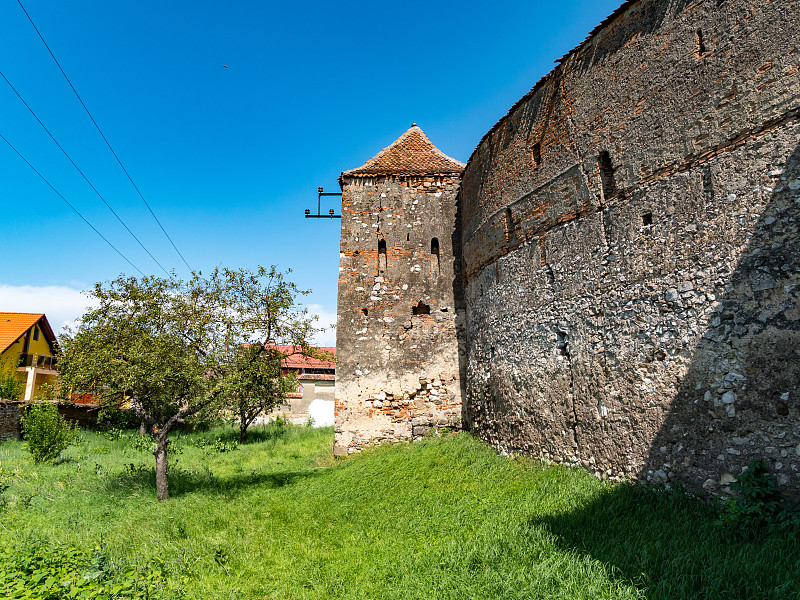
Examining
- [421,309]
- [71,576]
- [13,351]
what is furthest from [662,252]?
[13,351]

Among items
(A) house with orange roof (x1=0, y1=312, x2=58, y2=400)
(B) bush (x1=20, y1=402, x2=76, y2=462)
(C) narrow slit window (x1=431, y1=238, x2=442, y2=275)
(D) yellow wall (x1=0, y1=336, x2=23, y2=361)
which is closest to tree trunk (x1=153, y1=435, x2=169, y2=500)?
(B) bush (x1=20, y1=402, x2=76, y2=462)

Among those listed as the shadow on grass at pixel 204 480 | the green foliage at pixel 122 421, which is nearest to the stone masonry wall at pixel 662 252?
the shadow on grass at pixel 204 480

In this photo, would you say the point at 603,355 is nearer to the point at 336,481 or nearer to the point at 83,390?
the point at 336,481

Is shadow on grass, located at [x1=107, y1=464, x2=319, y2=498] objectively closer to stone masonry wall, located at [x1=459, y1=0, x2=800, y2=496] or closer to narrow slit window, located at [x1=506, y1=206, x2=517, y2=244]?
stone masonry wall, located at [x1=459, y1=0, x2=800, y2=496]

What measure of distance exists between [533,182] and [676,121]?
286cm

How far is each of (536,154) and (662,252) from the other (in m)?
3.60

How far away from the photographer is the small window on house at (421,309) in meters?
12.5

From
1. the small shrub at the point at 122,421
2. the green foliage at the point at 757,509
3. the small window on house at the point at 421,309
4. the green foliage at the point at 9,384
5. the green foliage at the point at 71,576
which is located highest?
the small window on house at the point at 421,309

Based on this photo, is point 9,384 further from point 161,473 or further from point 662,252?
point 662,252

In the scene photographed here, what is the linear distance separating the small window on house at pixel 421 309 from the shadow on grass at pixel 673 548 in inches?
286

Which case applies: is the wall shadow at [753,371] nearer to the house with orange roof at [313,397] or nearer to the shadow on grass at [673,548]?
the shadow on grass at [673,548]

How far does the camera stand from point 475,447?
32.5 feet

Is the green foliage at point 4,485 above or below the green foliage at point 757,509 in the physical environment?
below

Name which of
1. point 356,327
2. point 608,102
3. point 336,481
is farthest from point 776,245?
point 356,327
